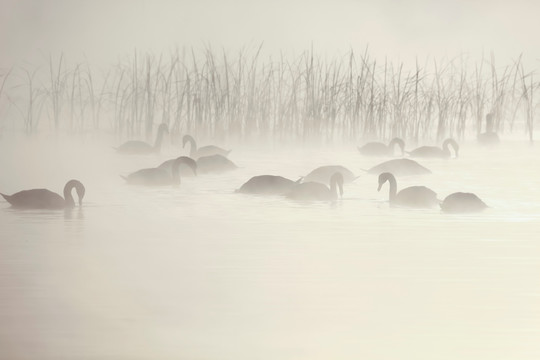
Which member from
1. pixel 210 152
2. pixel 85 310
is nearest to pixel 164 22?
pixel 210 152

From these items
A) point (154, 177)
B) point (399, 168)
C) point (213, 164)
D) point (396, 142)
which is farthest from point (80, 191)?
point (396, 142)

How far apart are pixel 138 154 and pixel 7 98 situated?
3.52 ft

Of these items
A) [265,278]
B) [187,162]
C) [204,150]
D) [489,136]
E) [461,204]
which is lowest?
[265,278]

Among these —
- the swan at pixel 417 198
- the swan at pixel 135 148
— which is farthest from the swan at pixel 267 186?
the swan at pixel 135 148

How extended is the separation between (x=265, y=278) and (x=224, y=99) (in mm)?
5086

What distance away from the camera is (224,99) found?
8.88 m

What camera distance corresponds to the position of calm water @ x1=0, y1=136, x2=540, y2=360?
3.21 metres

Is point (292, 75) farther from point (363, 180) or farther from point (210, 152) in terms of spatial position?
point (363, 180)

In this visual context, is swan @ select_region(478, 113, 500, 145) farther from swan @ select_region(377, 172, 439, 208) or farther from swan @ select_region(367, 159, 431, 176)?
swan @ select_region(377, 172, 439, 208)

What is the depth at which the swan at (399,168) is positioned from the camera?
765 centimetres

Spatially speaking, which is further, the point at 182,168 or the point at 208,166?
the point at 208,166

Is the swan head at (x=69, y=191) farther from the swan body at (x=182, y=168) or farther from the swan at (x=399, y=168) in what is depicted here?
the swan at (x=399, y=168)

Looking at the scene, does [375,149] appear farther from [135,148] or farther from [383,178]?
[383,178]

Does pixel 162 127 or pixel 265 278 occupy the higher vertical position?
pixel 162 127
